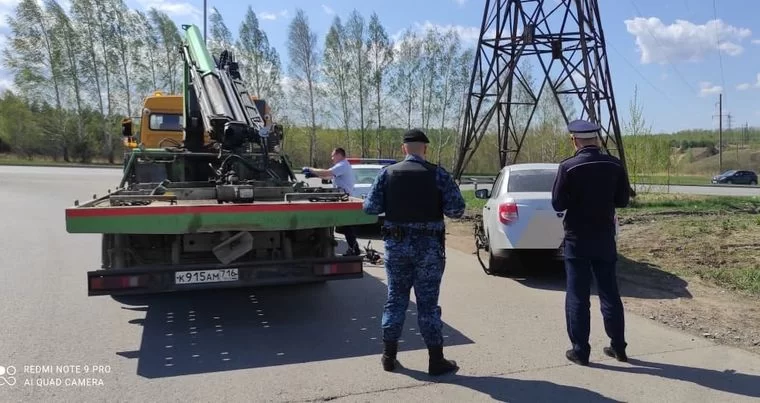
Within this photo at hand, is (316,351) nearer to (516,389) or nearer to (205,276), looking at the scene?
(205,276)

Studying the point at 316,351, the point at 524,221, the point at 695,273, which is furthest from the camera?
the point at 695,273

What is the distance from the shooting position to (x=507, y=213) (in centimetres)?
745

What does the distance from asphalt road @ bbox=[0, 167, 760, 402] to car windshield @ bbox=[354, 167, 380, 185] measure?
5420 millimetres

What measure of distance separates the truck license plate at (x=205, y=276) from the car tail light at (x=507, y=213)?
3675 mm

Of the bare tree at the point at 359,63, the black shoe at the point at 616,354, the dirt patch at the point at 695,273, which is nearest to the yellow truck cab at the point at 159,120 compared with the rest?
the dirt patch at the point at 695,273

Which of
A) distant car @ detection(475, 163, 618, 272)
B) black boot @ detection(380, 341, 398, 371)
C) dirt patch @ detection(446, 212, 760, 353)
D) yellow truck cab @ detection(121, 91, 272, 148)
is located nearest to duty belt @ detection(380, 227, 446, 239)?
black boot @ detection(380, 341, 398, 371)

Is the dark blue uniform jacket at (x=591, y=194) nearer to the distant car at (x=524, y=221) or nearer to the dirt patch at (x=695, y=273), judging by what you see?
the dirt patch at (x=695, y=273)

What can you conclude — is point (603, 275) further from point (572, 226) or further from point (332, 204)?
point (332, 204)

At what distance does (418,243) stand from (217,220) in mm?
1768

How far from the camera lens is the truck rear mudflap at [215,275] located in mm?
4906

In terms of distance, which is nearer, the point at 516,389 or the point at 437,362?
the point at 516,389

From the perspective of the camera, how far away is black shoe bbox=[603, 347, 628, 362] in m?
4.63

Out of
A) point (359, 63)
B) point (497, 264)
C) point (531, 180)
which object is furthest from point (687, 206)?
point (359, 63)

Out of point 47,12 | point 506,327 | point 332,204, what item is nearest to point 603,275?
point 506,327
